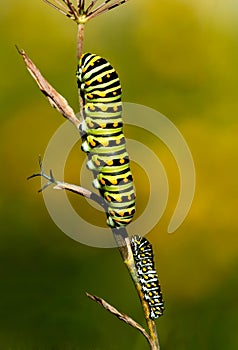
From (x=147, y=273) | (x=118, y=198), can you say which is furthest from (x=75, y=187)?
(x=147, y=273)

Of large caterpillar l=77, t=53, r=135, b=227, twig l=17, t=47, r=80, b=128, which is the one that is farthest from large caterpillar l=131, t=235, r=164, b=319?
twig l=17, t=47, r=80, b=128

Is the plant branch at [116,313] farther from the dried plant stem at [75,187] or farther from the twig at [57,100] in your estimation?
the twig at [57,100]

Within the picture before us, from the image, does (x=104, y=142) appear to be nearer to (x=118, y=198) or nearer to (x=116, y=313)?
(x=118, y=198)

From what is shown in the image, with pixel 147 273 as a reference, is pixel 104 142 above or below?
above

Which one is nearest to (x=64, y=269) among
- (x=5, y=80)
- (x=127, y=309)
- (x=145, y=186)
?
(x=127, y=309)

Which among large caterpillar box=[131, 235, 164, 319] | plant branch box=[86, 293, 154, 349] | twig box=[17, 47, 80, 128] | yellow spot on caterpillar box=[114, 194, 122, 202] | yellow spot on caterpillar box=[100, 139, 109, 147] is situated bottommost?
plant branch box=[86, 293, 154, 349]

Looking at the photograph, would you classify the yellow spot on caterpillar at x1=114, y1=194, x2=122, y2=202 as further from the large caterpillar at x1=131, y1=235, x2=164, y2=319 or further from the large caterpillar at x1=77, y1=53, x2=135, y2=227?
the large caterpillar at x1=131, y1=235, x2=164, y2=319
